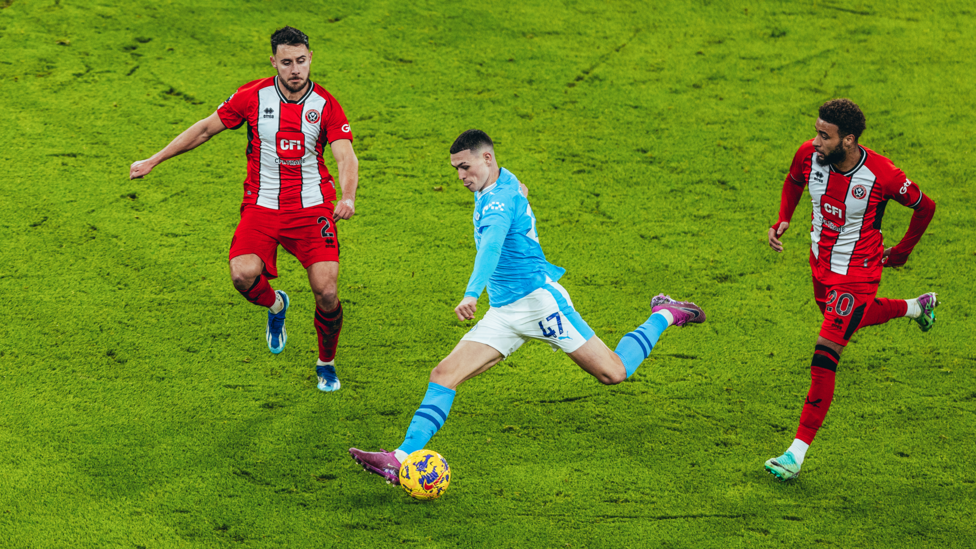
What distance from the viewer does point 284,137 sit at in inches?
204

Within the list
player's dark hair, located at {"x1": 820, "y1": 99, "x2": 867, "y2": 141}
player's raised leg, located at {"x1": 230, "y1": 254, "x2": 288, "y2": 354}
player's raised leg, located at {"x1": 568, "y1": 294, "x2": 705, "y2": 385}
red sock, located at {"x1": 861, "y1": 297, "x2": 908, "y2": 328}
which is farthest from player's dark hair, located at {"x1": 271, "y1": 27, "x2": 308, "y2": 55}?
red sock, located at {"x1": 861, "y1": 297, "x2": 908, "y2": 328}

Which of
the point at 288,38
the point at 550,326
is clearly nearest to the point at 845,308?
the point at 550,326

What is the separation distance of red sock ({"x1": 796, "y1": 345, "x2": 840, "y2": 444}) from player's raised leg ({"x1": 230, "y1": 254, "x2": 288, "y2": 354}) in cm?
329

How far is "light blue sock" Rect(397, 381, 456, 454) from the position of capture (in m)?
4.29

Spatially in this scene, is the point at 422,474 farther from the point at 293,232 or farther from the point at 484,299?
the point at 484,299

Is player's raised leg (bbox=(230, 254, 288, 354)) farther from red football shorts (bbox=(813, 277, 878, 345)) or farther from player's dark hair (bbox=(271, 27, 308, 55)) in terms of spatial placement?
red football shorts (bbox=(813, 277, 878, 345))

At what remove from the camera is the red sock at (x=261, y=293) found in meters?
5.17

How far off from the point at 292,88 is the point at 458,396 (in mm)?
2192

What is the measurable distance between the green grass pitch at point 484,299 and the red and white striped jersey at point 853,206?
109cm

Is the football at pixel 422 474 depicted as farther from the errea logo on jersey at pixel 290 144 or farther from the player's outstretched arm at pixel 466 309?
the errea logo on jersey at pixel 290 144

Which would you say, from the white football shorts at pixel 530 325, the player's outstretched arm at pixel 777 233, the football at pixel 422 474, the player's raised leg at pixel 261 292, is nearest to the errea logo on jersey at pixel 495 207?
the white football shorts at pixel 530 325

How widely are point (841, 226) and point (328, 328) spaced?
10.2 feet

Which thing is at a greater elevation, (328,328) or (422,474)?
(328,328)

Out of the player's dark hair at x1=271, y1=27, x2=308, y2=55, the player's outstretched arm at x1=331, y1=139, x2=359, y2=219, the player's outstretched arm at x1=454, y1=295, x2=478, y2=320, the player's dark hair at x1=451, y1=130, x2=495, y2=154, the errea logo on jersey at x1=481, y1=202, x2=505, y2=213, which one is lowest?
the player's outstretched arm at x1=454, y1=295, x2=478, y2=320
